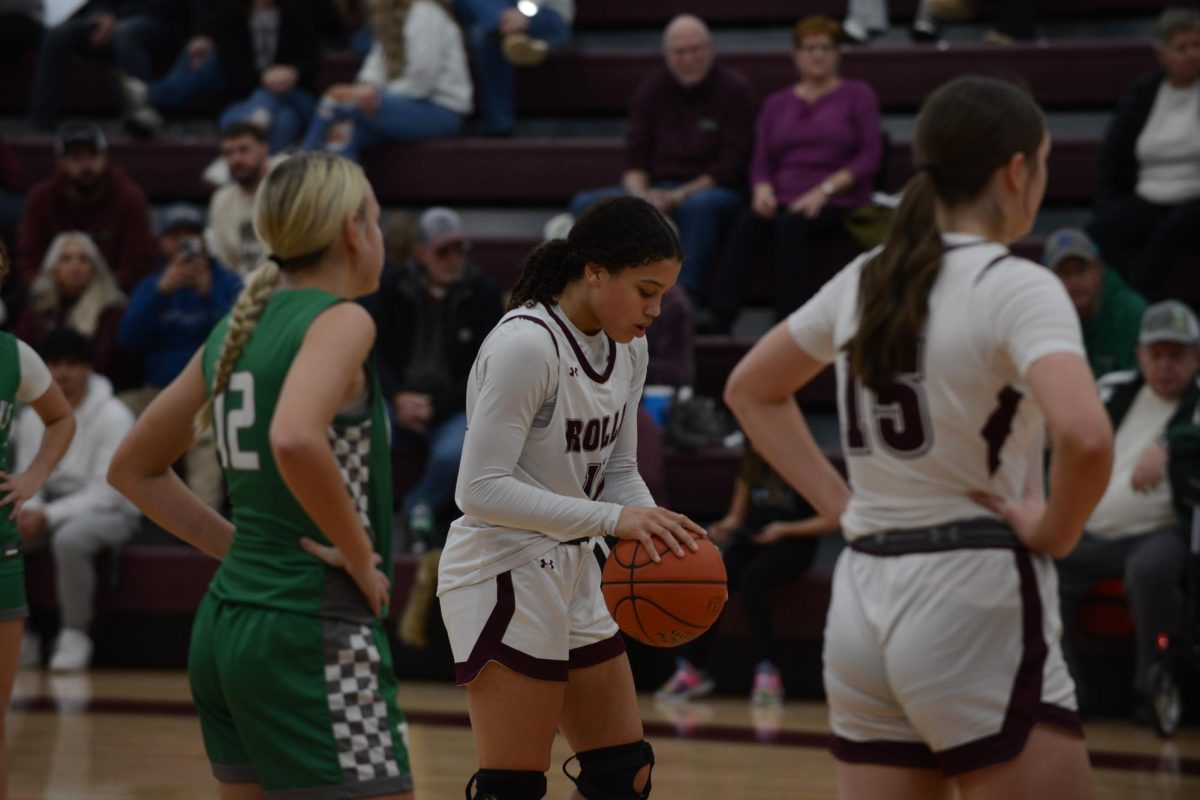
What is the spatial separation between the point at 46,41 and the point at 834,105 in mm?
5998

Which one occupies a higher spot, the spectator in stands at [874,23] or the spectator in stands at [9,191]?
the spectator in stands at [874,23]

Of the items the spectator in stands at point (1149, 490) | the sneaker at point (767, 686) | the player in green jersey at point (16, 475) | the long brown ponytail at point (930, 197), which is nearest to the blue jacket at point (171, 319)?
the sneaker at point (767, 686)

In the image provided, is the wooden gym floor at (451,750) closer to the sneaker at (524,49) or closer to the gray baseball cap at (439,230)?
the gray baseball cap at (439,230)

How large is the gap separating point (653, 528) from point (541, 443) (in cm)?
34

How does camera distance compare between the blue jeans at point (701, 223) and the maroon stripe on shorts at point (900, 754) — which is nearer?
the maroon stripe on shorts at point (900, 754)

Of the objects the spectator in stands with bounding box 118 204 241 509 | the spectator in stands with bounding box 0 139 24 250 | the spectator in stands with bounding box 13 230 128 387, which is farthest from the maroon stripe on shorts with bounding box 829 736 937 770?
the spectator in stands with bounding box 0 139 24 250

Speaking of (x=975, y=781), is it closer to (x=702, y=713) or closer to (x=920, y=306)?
(x=920, y=306)

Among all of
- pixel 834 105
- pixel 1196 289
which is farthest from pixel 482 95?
pixel 1196 289

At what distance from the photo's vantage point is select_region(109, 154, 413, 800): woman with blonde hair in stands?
2.61 metres

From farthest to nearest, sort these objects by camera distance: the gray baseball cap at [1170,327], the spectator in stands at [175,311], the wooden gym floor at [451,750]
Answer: the spectator in stands at [175,311] < the gray baseball cap at [1170,327] < the wooden gym floor at [451,750]

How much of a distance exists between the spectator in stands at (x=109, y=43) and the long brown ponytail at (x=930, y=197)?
32.2ft

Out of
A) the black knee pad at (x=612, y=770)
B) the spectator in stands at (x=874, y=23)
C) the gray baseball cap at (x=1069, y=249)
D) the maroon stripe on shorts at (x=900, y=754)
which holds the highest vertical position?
the spectator in stands at (x=874, y=23)

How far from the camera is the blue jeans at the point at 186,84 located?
11031 mm

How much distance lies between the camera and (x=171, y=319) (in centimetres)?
880
